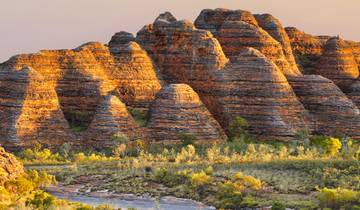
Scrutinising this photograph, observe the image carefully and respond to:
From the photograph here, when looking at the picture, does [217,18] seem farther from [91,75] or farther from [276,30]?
[91,75]

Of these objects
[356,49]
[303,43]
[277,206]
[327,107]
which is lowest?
[277,206]

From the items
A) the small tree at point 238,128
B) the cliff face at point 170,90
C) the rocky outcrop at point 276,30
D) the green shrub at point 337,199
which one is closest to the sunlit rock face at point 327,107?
the cliff face at point 170,90

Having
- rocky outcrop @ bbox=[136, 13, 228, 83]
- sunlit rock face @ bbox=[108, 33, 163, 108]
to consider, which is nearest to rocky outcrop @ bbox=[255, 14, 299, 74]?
rocky outcrop @ bbox=[136, 13, 228, 83]

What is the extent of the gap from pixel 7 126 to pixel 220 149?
19.3 metres

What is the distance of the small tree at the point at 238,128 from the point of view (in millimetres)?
72875

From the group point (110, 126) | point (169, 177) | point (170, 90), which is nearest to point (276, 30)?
point (170, 90)

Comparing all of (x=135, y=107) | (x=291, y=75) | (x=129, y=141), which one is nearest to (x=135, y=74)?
(x=135, y=107)

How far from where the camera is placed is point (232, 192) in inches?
1930

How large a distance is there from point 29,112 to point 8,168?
2173cm

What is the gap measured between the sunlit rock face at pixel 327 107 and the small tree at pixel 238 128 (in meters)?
7.78

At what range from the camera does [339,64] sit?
292 ft

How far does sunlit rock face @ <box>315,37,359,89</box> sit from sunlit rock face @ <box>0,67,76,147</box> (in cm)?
3494

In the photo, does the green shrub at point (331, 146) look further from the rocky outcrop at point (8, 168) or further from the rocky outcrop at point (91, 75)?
the rocky outcrop at point (8, 168)

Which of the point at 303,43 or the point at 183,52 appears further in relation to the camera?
the point at 303,43
